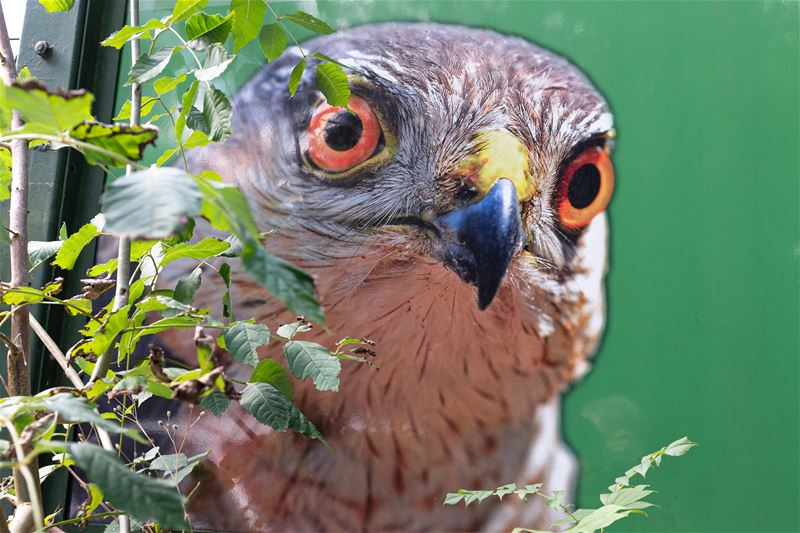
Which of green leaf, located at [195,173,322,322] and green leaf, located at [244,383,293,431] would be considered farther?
green leaf, located at [244,383,293,431]

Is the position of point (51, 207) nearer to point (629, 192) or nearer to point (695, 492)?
point (629, 192)

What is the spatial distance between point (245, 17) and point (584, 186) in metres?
0.89

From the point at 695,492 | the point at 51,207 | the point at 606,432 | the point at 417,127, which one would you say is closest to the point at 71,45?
the point at 51,207

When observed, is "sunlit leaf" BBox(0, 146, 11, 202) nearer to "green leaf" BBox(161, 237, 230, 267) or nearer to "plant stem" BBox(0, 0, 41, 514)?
"plant stem" BBox(0, 0, 41, 514)

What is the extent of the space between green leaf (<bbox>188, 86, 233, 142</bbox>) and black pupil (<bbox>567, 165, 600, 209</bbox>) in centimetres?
90

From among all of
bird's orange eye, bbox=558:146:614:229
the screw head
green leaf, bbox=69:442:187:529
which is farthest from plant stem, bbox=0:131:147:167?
the screw head

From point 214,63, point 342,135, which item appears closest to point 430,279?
point 342,135

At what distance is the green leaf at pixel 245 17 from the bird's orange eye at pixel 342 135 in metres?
0.63

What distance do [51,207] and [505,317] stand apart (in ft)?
3.74

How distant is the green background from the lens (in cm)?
136

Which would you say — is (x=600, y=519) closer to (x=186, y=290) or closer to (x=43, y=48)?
(x=186, y=290)

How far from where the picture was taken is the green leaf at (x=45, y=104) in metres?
0.48

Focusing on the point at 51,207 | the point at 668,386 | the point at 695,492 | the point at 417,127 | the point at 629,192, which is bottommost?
the point at 695,492

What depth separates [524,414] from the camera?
1428 millimetres
